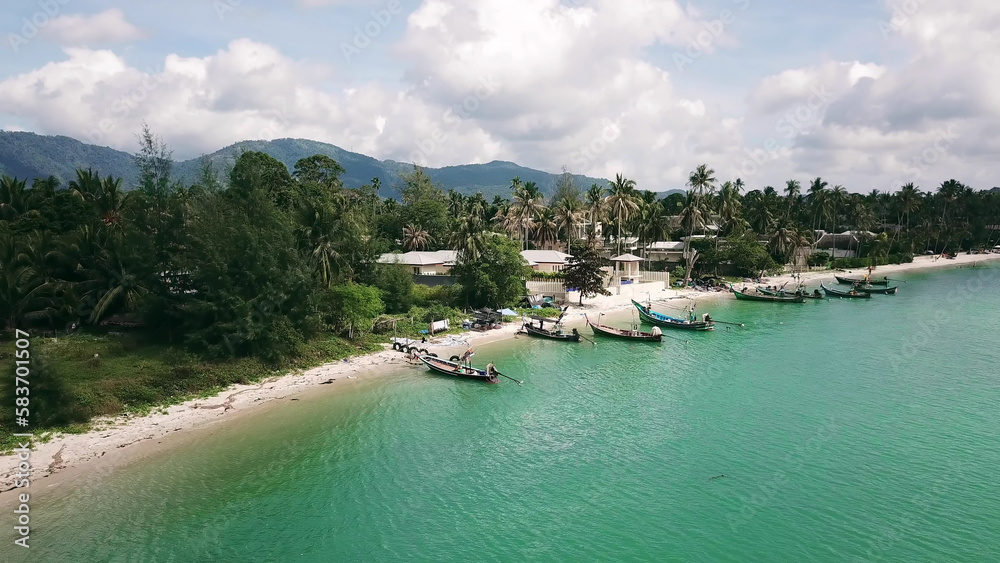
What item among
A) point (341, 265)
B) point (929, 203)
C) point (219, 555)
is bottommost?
point (219, 555)

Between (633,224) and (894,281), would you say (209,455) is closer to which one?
(633,224)

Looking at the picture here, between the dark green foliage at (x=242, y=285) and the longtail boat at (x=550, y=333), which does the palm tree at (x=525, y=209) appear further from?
the dark green foliage at (x=242, y=285)

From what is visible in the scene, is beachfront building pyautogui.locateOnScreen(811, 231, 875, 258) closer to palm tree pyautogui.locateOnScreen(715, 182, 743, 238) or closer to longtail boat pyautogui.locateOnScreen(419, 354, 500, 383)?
palm tree pyautogui.locateOnScreen(715, 182, 743, 238)

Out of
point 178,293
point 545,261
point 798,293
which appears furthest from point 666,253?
point 178,293

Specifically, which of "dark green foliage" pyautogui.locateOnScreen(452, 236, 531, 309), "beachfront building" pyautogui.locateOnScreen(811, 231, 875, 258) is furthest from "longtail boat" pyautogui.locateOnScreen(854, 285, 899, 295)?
"dark green foliage" pyautogui.locateOnScreen(452, 236, 531, 309)

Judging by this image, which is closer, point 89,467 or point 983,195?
point 89,467

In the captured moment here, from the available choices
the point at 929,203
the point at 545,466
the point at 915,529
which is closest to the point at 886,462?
the point at 915,529
